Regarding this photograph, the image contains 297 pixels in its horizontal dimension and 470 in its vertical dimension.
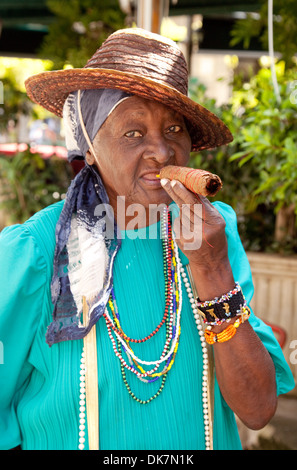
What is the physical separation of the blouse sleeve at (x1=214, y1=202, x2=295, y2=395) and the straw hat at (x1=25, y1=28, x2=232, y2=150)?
460 millimetres

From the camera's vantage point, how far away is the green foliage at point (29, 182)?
5386 millimetres

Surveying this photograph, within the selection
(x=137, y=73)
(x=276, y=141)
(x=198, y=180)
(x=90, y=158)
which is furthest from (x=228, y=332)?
(x=276, y=141)

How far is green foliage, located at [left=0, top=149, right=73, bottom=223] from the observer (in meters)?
5.39

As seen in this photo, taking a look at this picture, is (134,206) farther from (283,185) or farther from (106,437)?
(283,185)

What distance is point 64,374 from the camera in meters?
1.45

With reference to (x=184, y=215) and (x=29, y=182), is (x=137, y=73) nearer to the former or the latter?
(x=184, y=215)

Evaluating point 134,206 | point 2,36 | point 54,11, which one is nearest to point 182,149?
point 134,206

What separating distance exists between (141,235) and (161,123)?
0.41m

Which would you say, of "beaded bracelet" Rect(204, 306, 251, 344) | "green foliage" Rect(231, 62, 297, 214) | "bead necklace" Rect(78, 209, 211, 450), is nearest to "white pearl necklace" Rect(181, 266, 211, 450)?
"bead necklace" Rect(78, 209, 211, 450)

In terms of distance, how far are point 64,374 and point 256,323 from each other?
27.8 inches

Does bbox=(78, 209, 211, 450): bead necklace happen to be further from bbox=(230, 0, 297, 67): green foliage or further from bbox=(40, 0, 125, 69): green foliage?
bbox=(40, 0, 125, 69): green foliage

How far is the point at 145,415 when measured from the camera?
58.9 inches

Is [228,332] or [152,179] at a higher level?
[152,179]

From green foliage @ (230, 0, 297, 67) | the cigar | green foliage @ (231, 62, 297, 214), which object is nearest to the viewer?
the cigar
